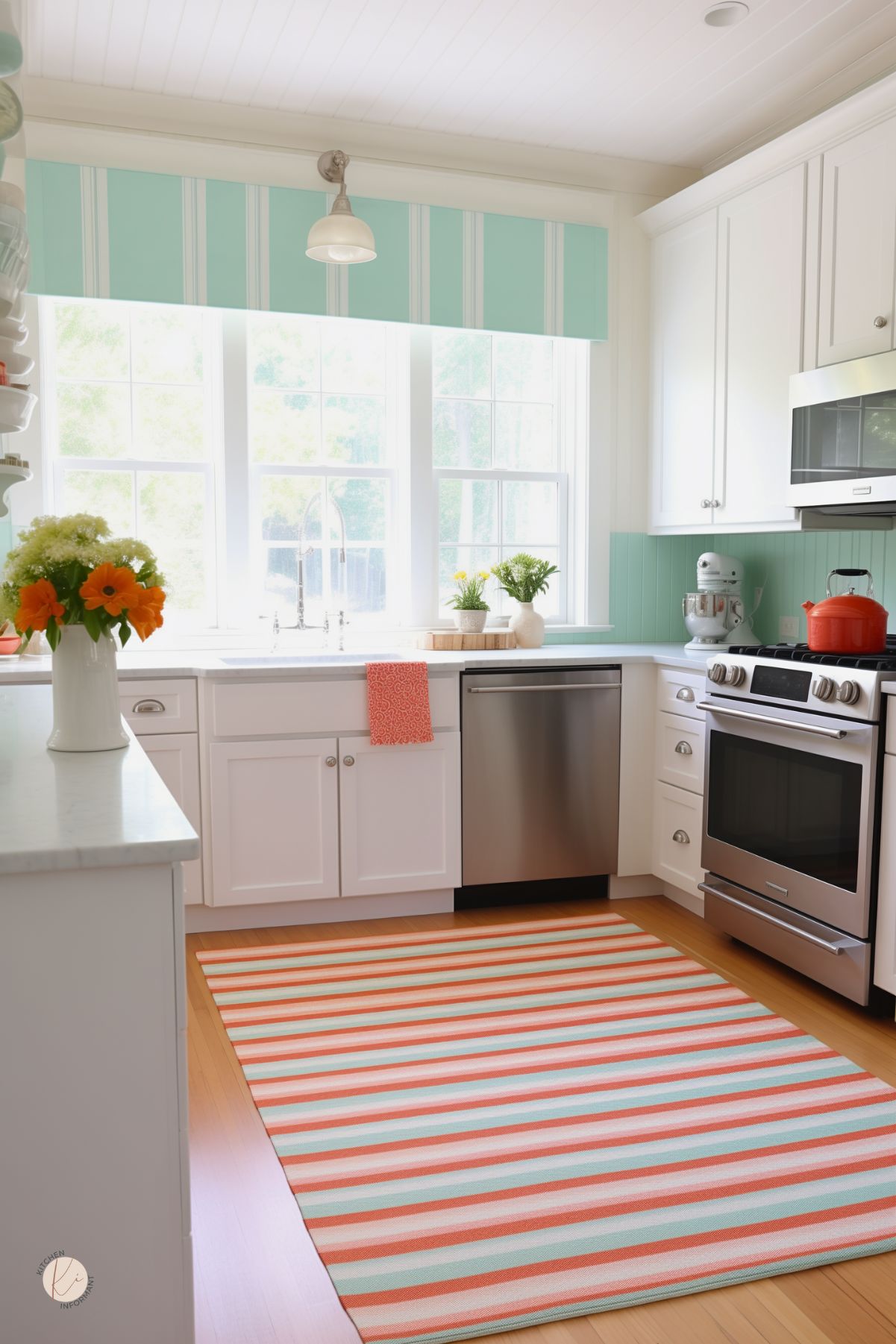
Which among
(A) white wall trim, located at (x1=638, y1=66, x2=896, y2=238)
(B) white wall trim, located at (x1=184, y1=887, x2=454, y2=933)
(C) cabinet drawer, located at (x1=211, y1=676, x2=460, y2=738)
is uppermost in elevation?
(A) white wall trim, located at (x1=638, y1=66, x2=896, y2=238)

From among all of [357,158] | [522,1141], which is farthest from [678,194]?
[522,1141]

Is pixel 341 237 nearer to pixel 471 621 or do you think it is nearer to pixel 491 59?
pixel 491 59

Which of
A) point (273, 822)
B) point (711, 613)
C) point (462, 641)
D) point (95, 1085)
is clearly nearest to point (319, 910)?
point (273, 822)

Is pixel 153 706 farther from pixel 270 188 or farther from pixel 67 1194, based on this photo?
pixel 67 1194

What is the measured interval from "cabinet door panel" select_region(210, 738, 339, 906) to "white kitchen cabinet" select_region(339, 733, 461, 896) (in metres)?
0.06

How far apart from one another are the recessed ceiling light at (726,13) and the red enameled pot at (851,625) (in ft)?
5.55

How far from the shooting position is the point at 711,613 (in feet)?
13.4

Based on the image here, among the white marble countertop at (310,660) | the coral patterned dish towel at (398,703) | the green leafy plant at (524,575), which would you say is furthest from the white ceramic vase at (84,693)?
the green leafy plant at (524,575)

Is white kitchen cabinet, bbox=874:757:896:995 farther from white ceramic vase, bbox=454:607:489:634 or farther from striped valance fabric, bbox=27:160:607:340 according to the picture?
striped valance fabric, bbox=27:160:607:340

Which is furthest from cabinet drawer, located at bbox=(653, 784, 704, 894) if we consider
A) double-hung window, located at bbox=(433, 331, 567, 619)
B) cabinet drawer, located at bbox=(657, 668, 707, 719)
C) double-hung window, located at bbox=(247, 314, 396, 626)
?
double-hung window, located at bbox=(247, 314, 396, 626)

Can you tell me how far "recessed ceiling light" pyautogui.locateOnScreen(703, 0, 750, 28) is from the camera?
312 cm

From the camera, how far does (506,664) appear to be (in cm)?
376

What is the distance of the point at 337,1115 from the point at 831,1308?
1.08 metres

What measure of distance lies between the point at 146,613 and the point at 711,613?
106 inches
